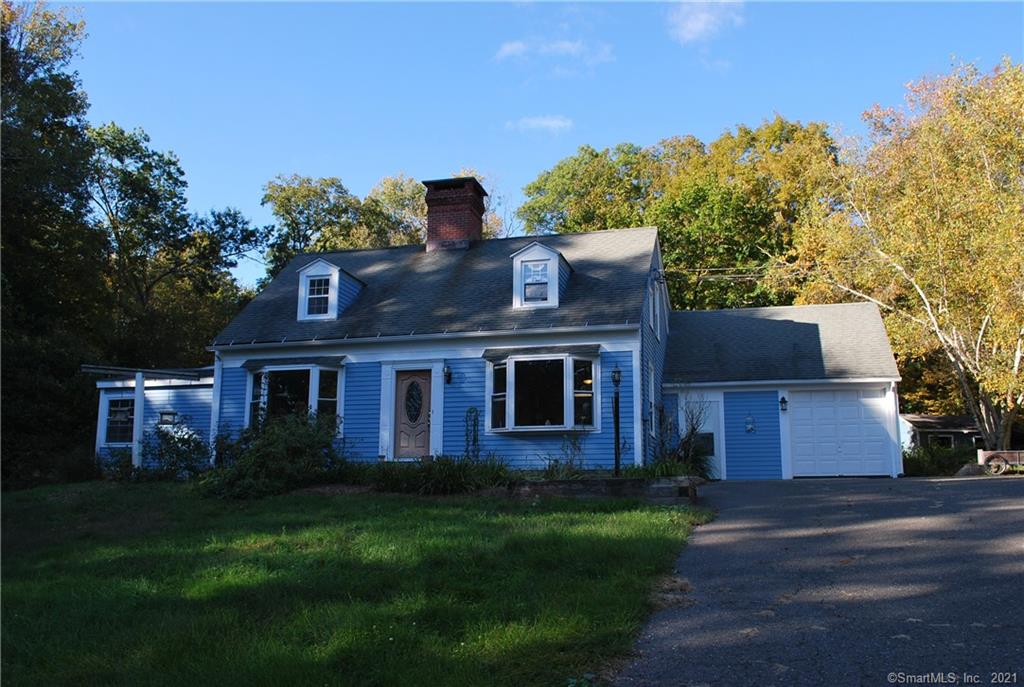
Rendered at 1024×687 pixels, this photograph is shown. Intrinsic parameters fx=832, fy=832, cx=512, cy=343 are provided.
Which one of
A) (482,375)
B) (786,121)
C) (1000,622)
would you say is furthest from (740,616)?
(786,121)

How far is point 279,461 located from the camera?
1323cm

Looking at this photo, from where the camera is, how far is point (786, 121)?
3484 cm

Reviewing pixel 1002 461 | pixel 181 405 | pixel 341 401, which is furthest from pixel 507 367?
pixel 1002 461

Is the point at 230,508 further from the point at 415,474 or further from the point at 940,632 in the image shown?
the point at 940,632

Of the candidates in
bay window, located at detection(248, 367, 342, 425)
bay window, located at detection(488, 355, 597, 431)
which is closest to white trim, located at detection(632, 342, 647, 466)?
bay window, located at detection(488, 355, 597, 431)

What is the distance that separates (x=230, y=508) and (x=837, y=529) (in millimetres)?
7904

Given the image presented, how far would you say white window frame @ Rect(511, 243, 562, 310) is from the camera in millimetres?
16844

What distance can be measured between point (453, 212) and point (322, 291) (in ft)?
13.6

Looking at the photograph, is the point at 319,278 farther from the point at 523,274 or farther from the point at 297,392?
the point at 523,274

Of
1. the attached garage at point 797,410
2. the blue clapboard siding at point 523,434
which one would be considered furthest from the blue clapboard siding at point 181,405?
the attached garage at point 797,410

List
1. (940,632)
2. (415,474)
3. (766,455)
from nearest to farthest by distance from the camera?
(940,632) → (415,474) → (766,455)

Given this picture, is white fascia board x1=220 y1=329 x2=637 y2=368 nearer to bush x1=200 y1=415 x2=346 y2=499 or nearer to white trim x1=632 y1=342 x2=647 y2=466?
white trim x1=632 y1=342 x2=647 y2=466

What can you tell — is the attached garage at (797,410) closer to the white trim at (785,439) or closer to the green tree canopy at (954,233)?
the white trim at (785,439)

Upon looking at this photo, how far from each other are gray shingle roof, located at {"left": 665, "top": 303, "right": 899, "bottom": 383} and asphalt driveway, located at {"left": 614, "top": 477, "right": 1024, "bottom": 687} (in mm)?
8425
